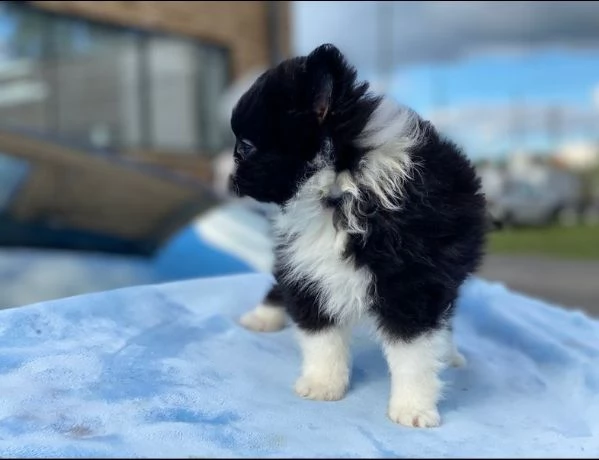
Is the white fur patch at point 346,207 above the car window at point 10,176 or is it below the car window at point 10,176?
above

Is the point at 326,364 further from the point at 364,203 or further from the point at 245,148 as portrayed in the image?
the point at 245,148

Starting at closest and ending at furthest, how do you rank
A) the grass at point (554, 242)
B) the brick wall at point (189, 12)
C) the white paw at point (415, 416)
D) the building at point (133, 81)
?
the white paw at point (415, 416) < the brick wall at point (189, 12) < the building at point (133, 81) < the grass at point (554, 242)

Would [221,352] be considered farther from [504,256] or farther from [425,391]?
[504,256]

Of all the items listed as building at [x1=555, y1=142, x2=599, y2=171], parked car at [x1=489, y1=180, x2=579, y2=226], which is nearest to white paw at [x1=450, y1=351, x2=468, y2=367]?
parked car at [x1=489, y1=180, x2=579, y2=226]

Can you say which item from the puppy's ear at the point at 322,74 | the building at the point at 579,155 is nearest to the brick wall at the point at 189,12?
the puppy's ear at the point at 322,74

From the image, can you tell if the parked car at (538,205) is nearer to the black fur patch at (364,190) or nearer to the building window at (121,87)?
the building window at (121,87)

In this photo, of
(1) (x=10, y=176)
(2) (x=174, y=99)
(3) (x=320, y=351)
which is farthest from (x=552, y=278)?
(3) (x=320, y=351)

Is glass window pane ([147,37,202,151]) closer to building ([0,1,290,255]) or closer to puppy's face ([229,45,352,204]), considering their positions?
building ([0,1,290,255])
